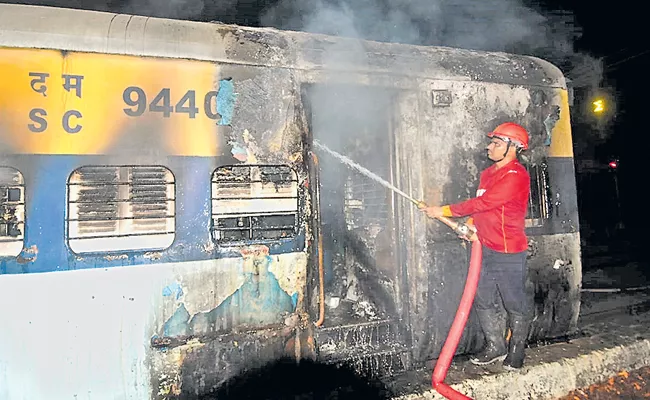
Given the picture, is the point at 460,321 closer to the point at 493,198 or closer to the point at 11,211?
the point at 493,198

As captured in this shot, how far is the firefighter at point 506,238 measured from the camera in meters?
3.81

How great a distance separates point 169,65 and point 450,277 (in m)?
3.01

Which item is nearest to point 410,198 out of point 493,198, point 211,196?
point 493,198

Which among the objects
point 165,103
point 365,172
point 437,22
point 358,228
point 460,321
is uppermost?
point 437,22

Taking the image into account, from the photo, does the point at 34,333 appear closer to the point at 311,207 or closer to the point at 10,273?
the point at 10,273

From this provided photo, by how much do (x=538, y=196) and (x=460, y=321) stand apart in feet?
5.39

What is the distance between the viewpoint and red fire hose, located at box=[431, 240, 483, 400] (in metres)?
3.62

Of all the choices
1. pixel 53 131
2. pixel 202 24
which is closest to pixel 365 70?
pixel 202 24

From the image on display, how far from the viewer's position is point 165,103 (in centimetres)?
322

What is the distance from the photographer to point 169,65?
3262mm

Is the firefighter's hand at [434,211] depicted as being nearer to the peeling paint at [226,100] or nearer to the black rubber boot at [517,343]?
the black rubber boot at [517,343]

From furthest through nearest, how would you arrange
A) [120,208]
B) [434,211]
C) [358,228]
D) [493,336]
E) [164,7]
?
[164,7] < [358,228] < [493,336] < [434,211] < [120,208]

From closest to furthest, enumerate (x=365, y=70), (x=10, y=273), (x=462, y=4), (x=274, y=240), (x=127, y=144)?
(x=10, y=273), (x=127, y=144), (x=274, y=240), (x=365, y=70), (x=462, y=4)

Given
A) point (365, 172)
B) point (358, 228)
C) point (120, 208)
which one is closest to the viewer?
point (120, 208)
